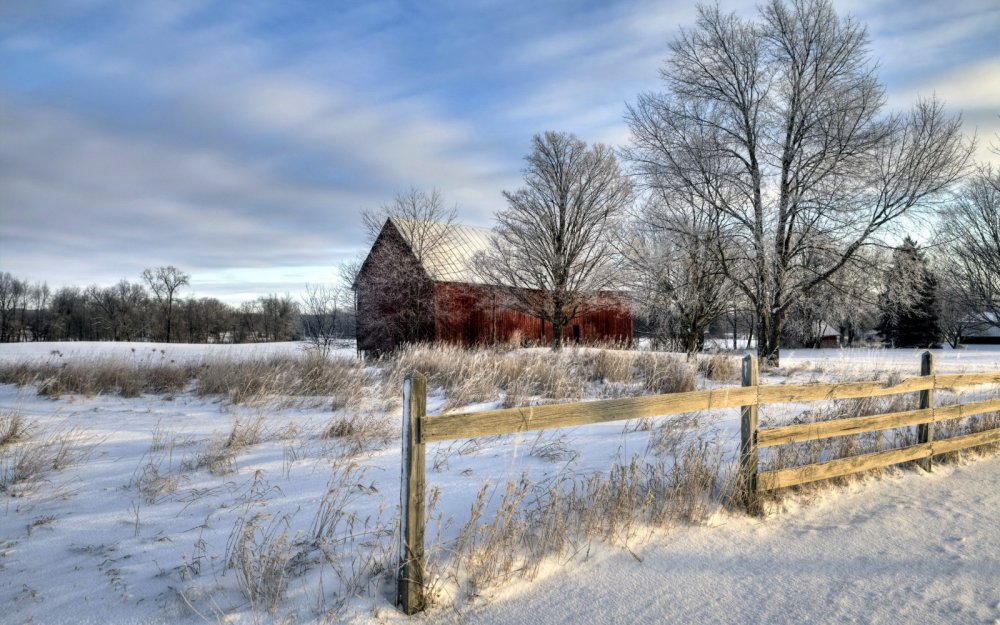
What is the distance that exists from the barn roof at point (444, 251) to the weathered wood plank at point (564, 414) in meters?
21.5

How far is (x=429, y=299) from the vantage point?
87.9 ft

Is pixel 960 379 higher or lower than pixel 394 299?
lower

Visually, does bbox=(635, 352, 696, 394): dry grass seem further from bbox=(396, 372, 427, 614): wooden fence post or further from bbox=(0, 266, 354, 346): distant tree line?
bbox=(0, 266, 354, 346): distant tree line

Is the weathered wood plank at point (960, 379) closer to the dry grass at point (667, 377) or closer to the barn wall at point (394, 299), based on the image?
the dry grass at point (667, 377)

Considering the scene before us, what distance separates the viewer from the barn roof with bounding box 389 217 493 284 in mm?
27531

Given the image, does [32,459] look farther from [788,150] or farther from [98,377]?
[788,150]

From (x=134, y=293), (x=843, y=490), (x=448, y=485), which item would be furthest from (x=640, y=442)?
(x=134, y=293)

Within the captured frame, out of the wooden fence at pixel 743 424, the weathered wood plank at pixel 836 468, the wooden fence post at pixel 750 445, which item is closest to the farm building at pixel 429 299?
the wooden fence at pixel 743 424

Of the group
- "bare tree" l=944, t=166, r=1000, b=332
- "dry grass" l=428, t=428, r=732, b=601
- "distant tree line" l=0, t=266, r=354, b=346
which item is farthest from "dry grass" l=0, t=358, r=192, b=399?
"distant tree line" l=0, t=266, r=354, b=346

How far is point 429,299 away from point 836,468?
873 inches

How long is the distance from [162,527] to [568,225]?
19.6m

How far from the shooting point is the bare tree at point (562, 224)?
2211cm

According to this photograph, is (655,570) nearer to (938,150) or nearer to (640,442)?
(640,442)

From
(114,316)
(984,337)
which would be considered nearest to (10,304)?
(114,316)
